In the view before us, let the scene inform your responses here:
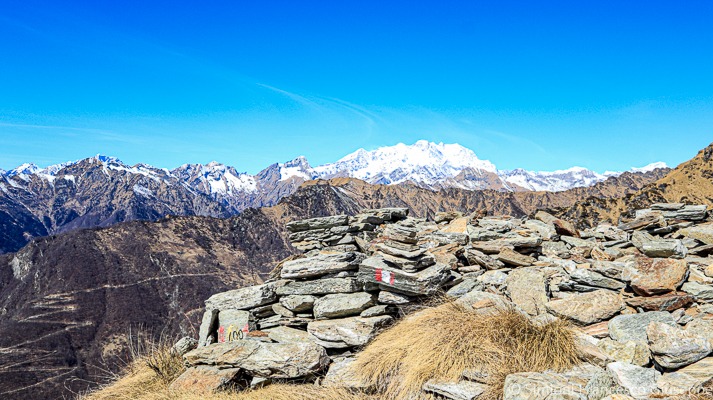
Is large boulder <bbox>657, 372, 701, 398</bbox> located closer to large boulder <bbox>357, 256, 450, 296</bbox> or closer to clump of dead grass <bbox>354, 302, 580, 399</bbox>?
clump of dead grass <bbox>354, 302, 580, 399</bbox>

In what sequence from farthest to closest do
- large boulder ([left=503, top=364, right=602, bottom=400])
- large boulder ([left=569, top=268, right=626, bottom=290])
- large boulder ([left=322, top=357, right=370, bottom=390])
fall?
large boulder ([left=569, top=268, right=626, bottom=290])
large boulder ([left=322, top=357, right=370, bottom=390])
large boulder ([left=503, top=364, right=602, bottom=400])

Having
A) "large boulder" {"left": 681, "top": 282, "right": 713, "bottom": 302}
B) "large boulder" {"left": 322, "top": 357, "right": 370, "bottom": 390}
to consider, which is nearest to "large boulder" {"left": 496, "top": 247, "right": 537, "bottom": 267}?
"large boulder" {"left": 681, "top": 282, "right": 713, "bottom": 302}

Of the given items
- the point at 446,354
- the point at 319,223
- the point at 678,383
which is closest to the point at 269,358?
the point at 446,354

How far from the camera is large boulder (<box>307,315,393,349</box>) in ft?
29.3

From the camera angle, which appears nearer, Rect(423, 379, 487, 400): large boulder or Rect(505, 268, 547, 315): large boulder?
Rect(423, 379, 487, 400): large boulder

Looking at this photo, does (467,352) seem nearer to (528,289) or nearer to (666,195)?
(528,289)

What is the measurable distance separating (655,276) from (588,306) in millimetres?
1663

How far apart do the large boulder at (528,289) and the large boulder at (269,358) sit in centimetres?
436

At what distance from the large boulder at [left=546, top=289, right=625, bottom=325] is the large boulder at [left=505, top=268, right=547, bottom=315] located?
13.3 inches

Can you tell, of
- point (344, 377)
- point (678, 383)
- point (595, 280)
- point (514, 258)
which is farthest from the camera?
point (514, 258)

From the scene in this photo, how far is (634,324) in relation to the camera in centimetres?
755

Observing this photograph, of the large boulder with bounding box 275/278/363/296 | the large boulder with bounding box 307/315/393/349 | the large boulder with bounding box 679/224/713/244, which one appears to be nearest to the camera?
the large boulder with bounding box 307/315/393/349

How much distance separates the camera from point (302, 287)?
35.1ft

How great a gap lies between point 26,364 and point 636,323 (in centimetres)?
16768
